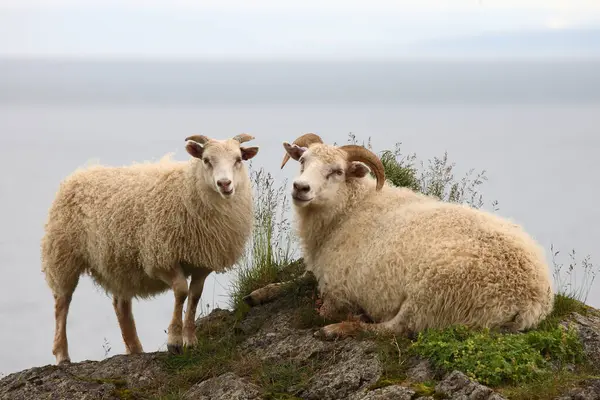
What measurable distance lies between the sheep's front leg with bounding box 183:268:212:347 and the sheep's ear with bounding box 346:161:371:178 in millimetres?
2097

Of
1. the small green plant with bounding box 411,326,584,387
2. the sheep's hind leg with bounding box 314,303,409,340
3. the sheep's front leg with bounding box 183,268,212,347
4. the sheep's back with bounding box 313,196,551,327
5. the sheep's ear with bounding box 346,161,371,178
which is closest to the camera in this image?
the small green plant with bounding box 411,326,584,387

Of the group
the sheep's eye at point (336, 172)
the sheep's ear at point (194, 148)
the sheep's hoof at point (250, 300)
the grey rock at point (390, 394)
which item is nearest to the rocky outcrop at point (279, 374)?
the grey rock at point (390, 394)

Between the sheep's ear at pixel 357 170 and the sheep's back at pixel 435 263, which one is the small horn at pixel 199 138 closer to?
the sheep's ear at pixel 357 170

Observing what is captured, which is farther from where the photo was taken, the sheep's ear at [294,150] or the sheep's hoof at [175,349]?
the sheep's ear at [294,150]

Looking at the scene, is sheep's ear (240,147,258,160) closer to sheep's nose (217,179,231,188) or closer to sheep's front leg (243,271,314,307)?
sheep's nose (217,179,231,188)

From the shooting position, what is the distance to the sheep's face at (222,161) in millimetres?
9945

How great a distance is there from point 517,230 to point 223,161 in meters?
3.37

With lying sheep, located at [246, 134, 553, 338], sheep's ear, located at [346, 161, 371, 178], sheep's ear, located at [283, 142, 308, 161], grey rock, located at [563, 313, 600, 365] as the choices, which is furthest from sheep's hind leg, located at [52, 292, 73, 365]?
grey rock, located at [563, 313, 600, 365]

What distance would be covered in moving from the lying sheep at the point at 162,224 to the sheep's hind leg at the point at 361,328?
5.66ft

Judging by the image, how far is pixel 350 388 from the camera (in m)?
8.82

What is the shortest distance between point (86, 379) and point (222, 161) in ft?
10.1

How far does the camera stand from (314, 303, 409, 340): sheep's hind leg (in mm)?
9422

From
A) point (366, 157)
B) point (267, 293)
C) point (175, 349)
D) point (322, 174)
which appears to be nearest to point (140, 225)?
point (175, 349)

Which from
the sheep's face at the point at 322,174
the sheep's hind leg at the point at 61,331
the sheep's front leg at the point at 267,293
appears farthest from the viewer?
the sheep's hind leg at the point at 61,331
